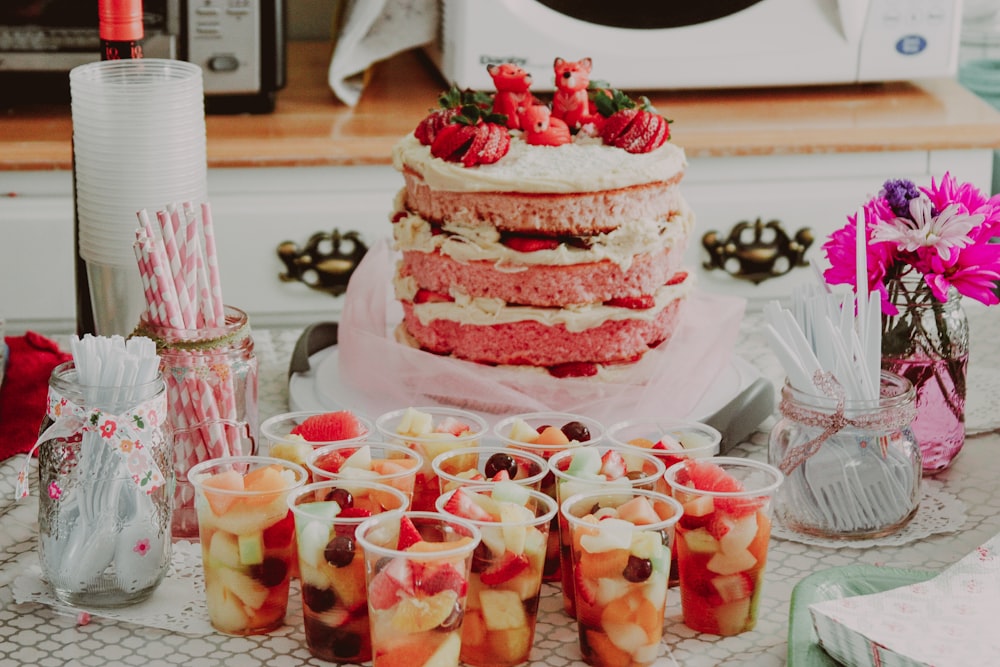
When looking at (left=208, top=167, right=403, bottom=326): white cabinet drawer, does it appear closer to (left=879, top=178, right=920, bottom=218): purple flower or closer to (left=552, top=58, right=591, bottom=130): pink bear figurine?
(left=552, top=58, right=591, bottom=130): pink bear figurine

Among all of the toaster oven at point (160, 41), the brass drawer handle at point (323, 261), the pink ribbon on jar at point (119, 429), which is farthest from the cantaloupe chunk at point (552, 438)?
the toaster oven at point (160, 41)

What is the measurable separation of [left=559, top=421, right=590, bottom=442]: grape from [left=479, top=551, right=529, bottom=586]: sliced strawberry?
18cm

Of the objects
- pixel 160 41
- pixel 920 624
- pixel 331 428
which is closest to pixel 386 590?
pixel 331 428

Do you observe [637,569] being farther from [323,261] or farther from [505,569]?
[323,261]

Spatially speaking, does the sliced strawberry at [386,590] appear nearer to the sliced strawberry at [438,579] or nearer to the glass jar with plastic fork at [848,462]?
the sliced strawberry at [438,579]

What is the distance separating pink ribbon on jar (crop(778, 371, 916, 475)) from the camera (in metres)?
1.14

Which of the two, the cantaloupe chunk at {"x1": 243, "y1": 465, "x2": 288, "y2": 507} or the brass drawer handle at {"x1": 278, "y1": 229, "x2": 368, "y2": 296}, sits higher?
the cantaloupe chunk at {"x1": 243, "y1": 465, "x2": 288, "y2": 507}

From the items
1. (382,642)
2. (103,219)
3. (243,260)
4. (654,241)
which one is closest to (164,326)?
(103,219)

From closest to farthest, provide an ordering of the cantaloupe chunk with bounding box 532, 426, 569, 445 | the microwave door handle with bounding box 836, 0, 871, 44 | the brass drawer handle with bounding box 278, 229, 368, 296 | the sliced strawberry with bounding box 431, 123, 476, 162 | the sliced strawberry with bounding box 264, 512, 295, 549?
the sliced strawberry with bounding box 264, 512, 295, 549, the cantaloupe chunk with bounding box 532, 426, 569, 445, the sliced strawberry with bounding box 431, 123, 476, 162, the brass drawer handle with bounding box 278, 229, 368, 296, the microwave door handle with bounding box 836, 0, 871, 44

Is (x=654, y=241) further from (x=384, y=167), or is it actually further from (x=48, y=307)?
(x=48, y=307)

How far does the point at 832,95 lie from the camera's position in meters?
2.33

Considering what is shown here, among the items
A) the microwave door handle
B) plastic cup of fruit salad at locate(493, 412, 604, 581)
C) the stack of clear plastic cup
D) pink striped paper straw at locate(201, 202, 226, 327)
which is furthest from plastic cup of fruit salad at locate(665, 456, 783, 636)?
the microwave door handle

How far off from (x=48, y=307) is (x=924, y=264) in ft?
4.38

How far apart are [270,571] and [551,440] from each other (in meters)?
0.25
